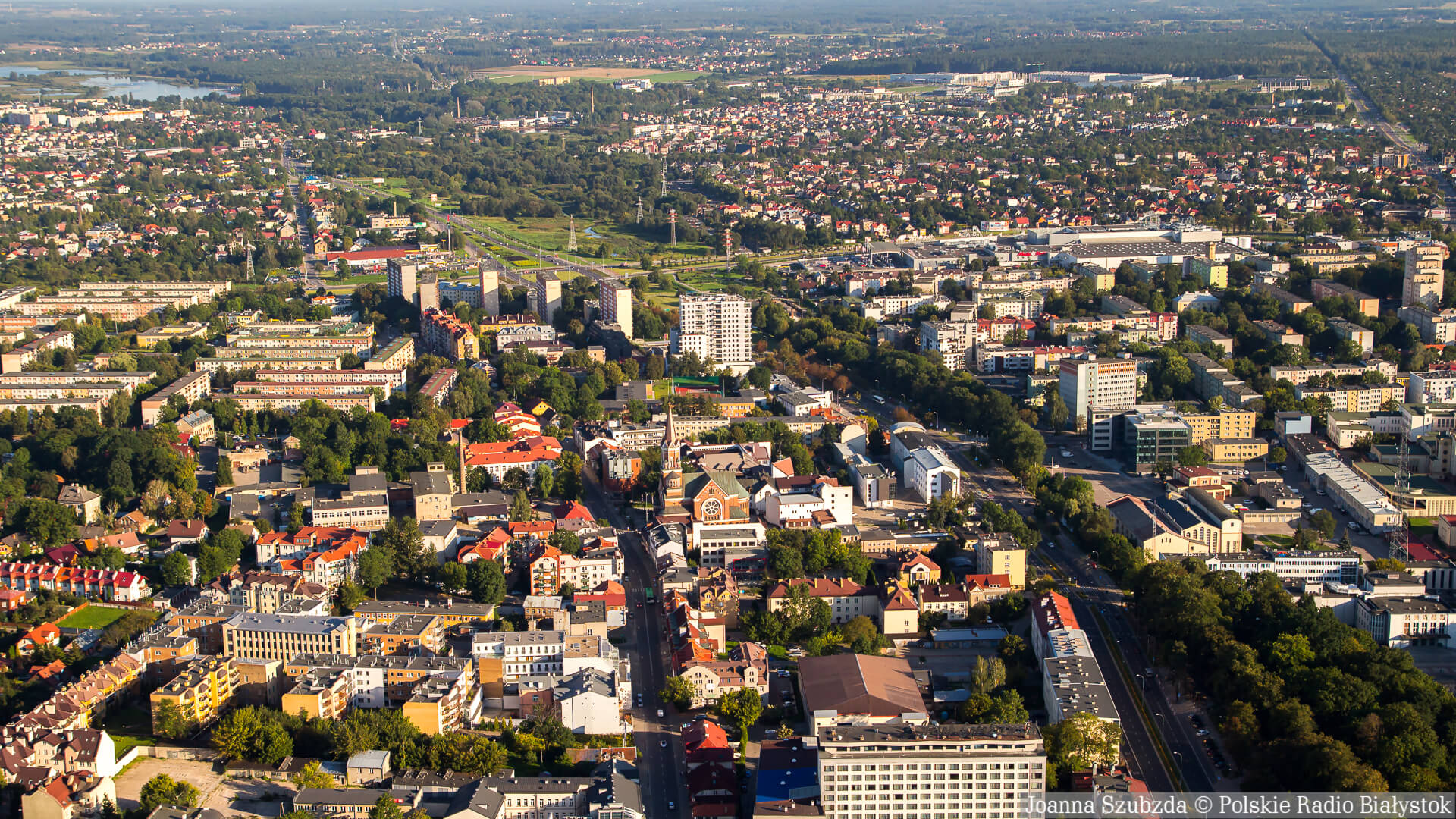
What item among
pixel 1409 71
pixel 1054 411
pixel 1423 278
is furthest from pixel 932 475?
pixel 1409 71

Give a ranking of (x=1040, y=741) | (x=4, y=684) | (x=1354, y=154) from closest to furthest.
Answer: (x=1040, y=741)
(x=4, y=684)
(x=1354, y=154)

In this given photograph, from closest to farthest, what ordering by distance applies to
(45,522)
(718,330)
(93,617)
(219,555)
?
(93,617) → (219,555) → (45,522) → (718,330)

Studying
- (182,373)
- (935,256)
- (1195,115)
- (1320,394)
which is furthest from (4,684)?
(1195,115)

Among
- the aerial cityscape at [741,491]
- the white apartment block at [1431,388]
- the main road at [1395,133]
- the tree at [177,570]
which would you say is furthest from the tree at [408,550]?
the main road at [1395,133]

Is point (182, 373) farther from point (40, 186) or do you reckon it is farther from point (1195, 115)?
point (1195, 115)

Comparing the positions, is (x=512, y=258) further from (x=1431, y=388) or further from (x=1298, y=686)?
(x=1298, y=686)

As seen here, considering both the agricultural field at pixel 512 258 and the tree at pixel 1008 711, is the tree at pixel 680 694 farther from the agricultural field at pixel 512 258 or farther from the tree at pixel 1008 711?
the agricultural field at pixel 512 258
